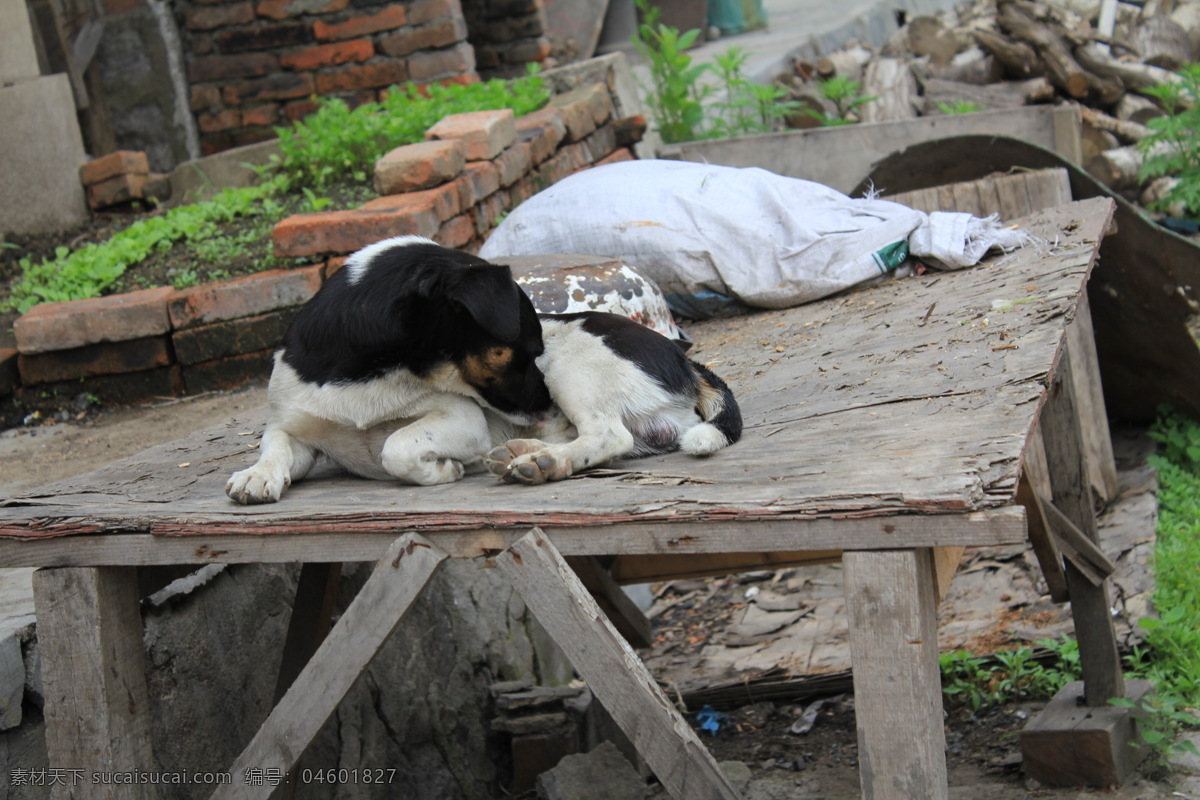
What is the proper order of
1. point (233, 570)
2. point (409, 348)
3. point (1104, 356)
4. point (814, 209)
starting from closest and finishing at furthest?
point (409, 348)
point (233, 570)
point (814, 209)
point (1104, 356)

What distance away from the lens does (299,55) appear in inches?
277

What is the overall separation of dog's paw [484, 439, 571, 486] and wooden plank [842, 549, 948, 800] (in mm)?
693

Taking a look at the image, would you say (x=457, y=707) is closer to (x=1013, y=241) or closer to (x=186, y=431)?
(x=186, y=431)

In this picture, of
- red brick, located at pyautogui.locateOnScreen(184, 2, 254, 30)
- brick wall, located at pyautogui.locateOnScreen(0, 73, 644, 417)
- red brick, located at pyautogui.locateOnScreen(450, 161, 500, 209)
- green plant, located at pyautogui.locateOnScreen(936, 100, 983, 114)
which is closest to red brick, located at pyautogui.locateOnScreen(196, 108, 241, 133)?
red brick, located at pyautogui.locateOnScreen(184, 2, 254, 30)

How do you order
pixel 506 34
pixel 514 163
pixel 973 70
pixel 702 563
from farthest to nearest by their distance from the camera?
pixel 973 70
pixel 506 34
pixel 514 163
pixel 702 563

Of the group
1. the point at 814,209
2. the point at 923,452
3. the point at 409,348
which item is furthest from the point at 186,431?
the point at 923,452

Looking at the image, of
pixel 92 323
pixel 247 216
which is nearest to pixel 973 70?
pixel 247 216

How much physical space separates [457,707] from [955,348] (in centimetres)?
204

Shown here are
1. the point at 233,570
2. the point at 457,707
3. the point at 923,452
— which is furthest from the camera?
the point at 457,707

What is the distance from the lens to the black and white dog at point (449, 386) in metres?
2.38

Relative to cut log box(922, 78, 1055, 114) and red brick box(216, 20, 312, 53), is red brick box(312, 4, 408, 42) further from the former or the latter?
cut log box(922, 78, 1055, 114)

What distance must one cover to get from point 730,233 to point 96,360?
2.67 meters

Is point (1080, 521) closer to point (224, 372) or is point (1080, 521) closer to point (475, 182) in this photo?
point (475, 182)

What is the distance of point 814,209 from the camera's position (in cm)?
432
